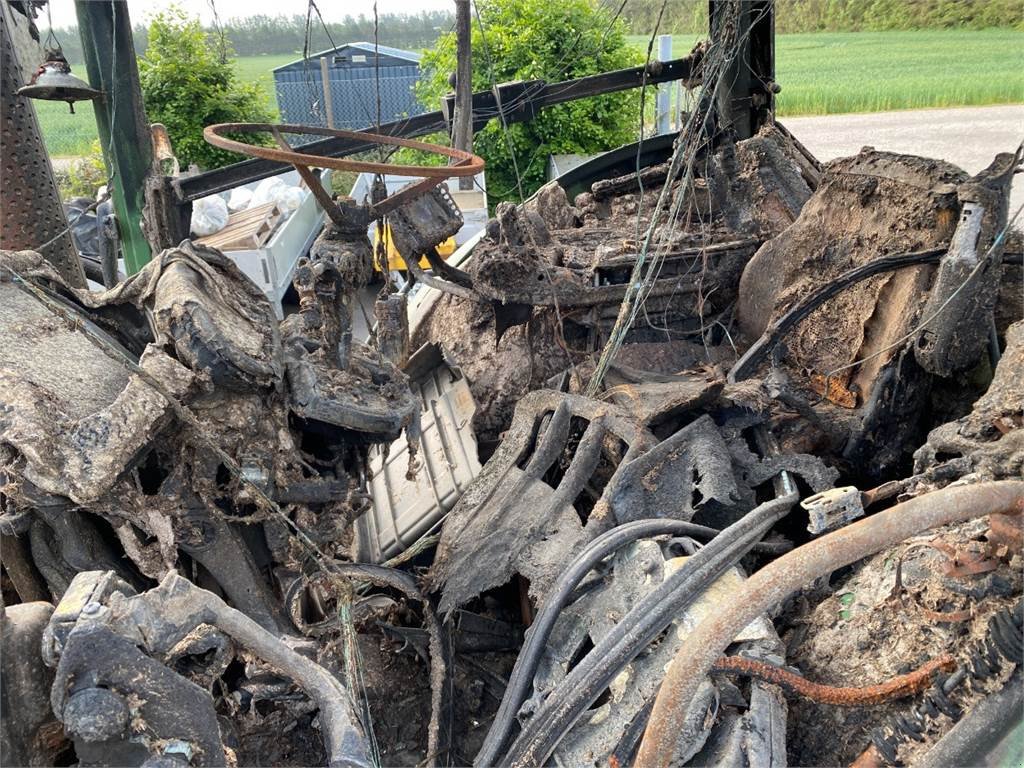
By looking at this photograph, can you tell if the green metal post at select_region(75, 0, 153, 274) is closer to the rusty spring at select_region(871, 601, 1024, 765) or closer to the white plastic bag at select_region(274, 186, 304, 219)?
the white plastic bag at select_region(274, 186, 304, 219)

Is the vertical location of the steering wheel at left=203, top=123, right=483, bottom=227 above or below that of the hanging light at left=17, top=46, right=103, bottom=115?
below

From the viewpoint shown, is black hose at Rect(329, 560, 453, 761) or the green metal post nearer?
black hose at Rect(329, 560, 453, 761)

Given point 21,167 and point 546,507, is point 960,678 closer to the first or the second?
point 546,507

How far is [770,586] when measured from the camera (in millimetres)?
1734

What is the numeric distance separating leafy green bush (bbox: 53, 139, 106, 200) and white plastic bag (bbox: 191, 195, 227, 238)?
351 cm

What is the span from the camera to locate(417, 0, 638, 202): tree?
35.1 feet

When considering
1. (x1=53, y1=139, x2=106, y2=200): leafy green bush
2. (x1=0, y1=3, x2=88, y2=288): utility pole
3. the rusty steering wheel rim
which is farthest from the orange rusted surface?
(x1=53, y1=139, x2=106, y2=200): leafy green bush

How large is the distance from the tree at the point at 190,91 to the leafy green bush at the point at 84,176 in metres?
1.57

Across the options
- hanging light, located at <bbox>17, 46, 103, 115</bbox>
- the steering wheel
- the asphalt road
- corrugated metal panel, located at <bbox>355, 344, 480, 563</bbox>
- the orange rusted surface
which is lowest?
corrugated metal panel, located at <bbox>355, 344, 480, 563</bbox>

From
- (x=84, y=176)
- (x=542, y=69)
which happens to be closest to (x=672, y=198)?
(x=542, y=69)

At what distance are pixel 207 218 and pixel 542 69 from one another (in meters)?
4.59

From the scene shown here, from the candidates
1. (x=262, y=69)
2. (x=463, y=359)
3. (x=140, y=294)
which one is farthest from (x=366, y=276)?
(x=262, y=69)

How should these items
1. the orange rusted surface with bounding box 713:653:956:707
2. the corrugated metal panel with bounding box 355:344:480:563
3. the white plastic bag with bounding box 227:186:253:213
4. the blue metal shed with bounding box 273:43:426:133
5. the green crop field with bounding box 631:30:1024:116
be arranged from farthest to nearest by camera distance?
Result: the blue metal shed with bounding box 273:43:426:133, the white plastic bag with bounding box 227:186:253:213, the green crop field with bounding box 631:30:1024:116, the corrugated metal panel with bounding box 355:344:480:563, the orange rusted surface with bounding box 713:653:956:707

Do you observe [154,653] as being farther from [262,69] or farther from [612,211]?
[262,69]
